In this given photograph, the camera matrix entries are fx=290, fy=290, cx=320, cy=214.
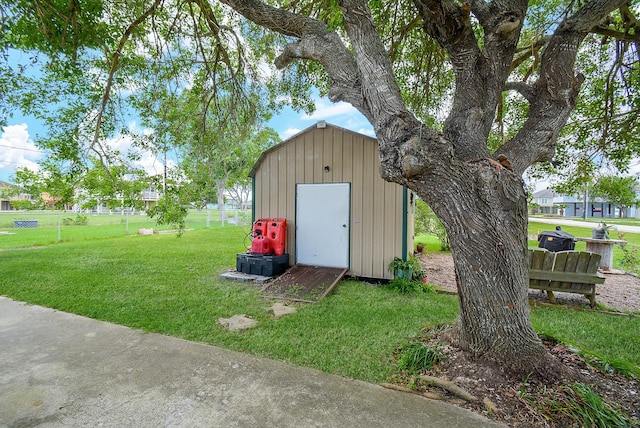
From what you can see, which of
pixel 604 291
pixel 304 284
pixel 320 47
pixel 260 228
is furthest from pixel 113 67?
pixel 604 291

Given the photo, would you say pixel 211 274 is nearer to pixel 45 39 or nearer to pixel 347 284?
pixel 347 284

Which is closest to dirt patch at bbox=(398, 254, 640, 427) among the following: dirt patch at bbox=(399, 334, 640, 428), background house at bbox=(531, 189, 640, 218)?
dirt patch at bbox=(399, 334, 640, 428)

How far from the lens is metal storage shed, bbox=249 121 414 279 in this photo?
217 inches

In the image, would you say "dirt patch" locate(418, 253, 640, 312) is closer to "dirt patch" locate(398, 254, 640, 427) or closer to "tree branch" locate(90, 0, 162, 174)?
"dirt patch" locate(398, 254, 640, 427)

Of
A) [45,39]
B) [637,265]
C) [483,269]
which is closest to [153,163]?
[45,39]

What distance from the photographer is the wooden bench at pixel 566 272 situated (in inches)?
167

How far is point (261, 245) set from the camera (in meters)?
5.89

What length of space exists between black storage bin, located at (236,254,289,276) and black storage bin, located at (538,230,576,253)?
20.5ft

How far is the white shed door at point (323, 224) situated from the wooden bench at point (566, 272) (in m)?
3.12

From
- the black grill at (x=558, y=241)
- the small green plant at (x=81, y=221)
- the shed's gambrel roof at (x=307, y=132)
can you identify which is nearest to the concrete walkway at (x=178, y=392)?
the shed's gambrel roof at (x=307, y=132)

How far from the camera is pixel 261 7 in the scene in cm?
325

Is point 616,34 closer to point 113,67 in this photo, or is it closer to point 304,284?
point 304,284

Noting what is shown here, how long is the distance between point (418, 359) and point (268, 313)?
80.9 inches

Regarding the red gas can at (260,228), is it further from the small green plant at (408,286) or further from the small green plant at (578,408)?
the small green plant at (578,408)
